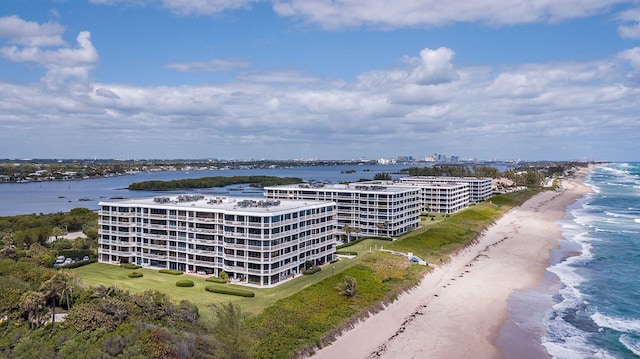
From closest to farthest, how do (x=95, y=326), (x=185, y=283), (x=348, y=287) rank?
1. (x=95, y=326)
2. (x=348, y=287)
3. (x=185, y=283)

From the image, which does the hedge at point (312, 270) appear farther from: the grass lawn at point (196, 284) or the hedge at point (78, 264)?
the hedge at point (78, 264)

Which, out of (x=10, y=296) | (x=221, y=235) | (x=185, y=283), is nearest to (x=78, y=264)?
(x=185, y=283)

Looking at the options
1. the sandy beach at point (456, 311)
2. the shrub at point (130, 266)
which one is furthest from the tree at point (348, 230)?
the shrub at point (130, 266)

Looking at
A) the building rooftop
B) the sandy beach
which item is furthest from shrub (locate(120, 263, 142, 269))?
the sandy beach

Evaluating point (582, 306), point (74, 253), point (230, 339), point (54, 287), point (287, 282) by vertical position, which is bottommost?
point (582, 306)

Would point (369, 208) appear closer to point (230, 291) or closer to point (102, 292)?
point (230, 291)

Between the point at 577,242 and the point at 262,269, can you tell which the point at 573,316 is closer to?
the point at 262,269

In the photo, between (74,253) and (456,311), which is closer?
(456,311)
